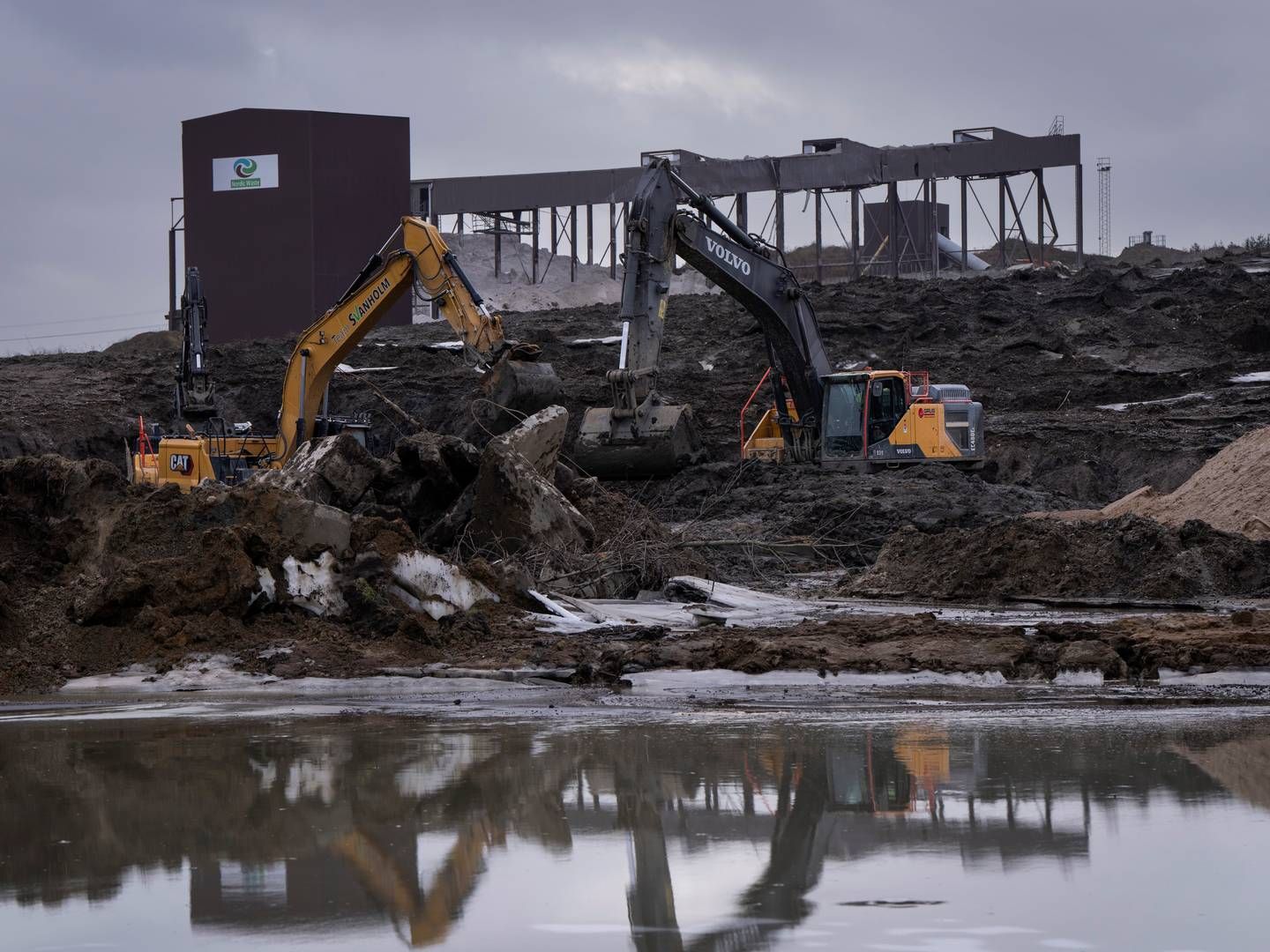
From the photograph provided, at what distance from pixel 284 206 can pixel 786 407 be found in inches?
926

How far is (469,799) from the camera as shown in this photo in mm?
6277

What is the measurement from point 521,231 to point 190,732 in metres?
43.6

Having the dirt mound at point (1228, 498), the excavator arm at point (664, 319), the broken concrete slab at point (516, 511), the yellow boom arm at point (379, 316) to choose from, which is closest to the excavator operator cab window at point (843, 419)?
the excavator arm at point (664, 319)

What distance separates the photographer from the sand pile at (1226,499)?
17.1 meters

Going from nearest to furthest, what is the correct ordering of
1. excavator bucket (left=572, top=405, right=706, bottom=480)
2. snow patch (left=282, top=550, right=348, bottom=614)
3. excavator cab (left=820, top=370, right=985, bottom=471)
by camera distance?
1. snow patch (left=282, top=550, right=348, bottom=614)
2. excavator cab (left=820, top=370, right=985, bottom=471)
3. excavator bucket (left=572, top=405, right=706, bottom=480)

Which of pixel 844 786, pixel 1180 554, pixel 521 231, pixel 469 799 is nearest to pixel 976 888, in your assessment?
pixel 844 786

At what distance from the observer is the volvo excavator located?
83.3 ft

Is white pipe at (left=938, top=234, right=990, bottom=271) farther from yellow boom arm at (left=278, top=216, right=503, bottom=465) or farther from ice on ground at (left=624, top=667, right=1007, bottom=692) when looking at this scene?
ice on ground at (left=624, top=667, right=1007, bottom=692)

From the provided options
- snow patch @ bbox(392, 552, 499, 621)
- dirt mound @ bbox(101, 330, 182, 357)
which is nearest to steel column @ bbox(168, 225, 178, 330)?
dirt mound @ bbox(101, 330, 182, 357)

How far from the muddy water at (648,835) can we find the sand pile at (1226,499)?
9663 millimetres

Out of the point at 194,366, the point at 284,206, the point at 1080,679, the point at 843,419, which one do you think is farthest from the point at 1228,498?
the point at 284,206

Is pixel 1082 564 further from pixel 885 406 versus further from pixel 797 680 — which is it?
pixel 885 406

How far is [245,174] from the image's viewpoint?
46688 millimetres

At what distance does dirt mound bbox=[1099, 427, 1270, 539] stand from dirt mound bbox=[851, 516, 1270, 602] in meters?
1.81
